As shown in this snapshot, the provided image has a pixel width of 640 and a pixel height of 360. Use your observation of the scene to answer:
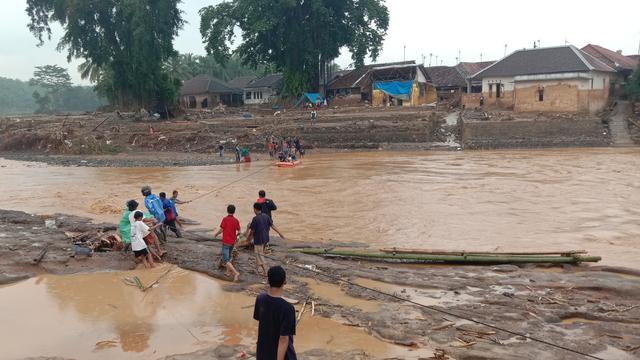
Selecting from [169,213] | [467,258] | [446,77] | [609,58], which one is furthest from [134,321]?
[609,58]

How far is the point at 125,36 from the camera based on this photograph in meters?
47.5

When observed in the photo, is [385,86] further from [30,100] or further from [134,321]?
[30,100]

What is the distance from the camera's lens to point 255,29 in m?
47.0

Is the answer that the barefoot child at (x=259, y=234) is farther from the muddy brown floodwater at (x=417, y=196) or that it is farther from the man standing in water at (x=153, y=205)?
→ the muddy brown floodwater at (x=417, y=196)

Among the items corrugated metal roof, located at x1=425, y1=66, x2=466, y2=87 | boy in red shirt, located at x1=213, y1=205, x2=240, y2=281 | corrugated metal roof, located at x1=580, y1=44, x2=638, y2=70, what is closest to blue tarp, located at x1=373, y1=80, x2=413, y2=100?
corrugated metal roof, located at x1=425, y1=66, x2=466, y2=87

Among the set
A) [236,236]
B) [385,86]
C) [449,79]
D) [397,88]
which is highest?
[449,79]

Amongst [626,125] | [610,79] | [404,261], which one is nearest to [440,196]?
[404,261]

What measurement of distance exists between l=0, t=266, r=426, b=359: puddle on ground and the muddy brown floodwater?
5.08 m

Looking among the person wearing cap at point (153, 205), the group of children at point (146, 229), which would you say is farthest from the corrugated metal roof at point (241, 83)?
the person wearing cap at point (153, 205)

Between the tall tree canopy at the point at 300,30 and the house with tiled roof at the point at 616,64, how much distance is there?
19223mm

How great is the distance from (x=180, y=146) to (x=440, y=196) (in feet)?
82.9

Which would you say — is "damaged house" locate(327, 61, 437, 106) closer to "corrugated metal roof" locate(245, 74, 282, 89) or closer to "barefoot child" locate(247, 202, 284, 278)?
"corrugated metal roof" locate(245, 74, 282, 89)

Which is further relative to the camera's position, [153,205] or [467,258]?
[153,205]

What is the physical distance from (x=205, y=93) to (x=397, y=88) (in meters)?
24.1
